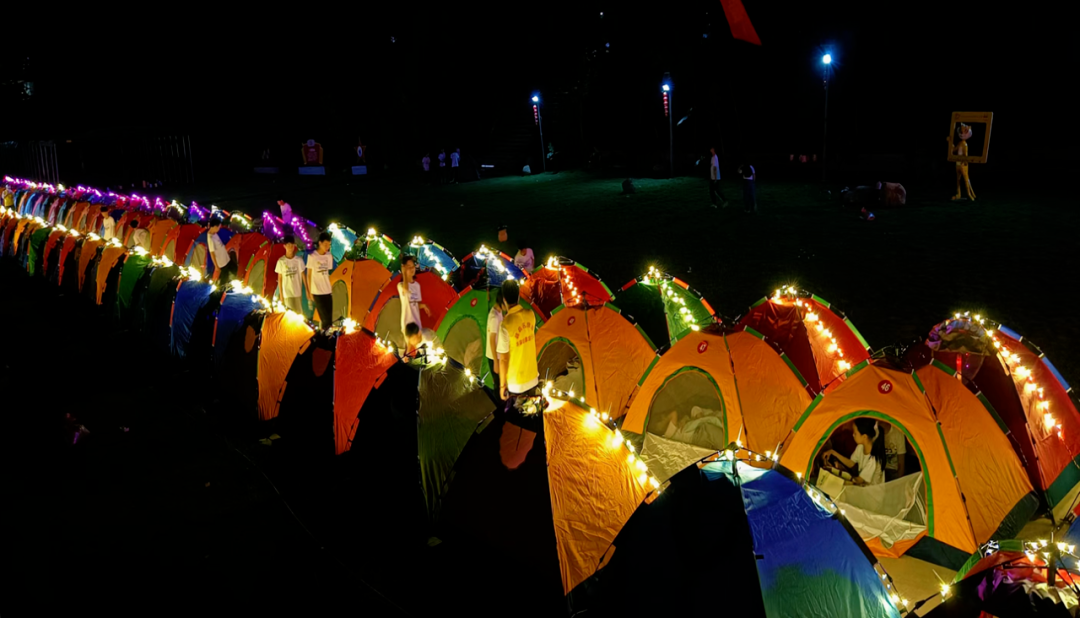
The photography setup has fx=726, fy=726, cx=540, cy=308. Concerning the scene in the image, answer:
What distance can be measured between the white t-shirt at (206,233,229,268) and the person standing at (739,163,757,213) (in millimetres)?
13500

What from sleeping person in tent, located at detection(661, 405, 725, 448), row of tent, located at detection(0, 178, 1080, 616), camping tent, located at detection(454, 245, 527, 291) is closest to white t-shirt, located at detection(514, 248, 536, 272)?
camping tent, located at detection(454, 245, 527, 291)

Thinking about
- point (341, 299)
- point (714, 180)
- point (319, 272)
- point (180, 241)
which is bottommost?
point (341, 299)

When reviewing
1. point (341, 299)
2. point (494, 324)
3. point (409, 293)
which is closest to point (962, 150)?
point (341, 299)

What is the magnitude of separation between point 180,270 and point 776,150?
88.5ft

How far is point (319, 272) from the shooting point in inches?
405

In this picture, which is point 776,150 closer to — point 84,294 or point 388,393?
point 84,294

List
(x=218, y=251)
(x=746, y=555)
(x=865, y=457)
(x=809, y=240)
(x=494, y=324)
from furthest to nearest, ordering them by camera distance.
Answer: (x=809, y=240)
(x=218, y=251)
(x=494, y=324)
(x=865, y=457)
(x=746, y=555)

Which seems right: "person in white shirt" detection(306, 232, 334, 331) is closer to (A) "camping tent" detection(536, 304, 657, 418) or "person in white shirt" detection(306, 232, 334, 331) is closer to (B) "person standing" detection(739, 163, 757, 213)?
(A) "camping tent" detection(536, 304, 657, 418)

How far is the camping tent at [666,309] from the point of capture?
9188 mm

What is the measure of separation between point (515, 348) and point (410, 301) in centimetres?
244

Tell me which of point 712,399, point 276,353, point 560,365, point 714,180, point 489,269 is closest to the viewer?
point 712,399

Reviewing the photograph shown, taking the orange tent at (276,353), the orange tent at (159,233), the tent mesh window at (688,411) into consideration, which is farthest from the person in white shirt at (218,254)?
the tent mesh window at (688,411)

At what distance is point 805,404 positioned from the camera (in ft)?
22.6

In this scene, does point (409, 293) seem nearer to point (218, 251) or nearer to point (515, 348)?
point (515, 348)
